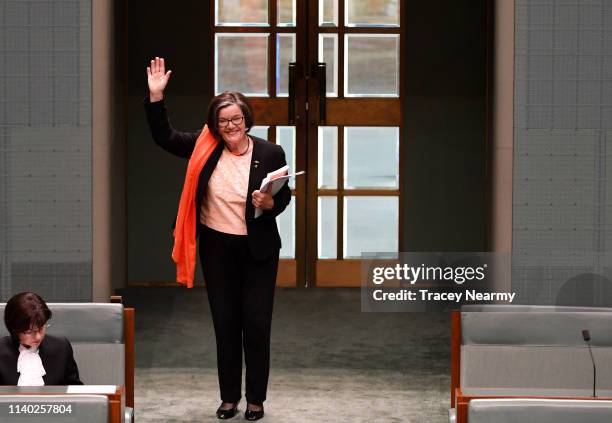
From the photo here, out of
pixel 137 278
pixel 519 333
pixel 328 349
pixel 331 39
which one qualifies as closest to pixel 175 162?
pixel 137 278

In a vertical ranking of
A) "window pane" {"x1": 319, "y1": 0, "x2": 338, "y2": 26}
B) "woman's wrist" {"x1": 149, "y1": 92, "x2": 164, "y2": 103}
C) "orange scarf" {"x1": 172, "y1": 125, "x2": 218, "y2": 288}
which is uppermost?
"window pane" {"x1": 319, "y1": 0, "x2": 338, "y2": 26}

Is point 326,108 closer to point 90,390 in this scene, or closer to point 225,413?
point 225,413

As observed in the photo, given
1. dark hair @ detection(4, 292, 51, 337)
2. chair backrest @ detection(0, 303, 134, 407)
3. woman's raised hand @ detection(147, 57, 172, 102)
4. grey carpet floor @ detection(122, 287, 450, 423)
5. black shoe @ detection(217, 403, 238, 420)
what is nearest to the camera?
dark hair @ detection(4, 292, 51, 337)

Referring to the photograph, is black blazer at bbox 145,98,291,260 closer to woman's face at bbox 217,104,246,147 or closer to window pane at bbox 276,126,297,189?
woman's face at bbox 217,104,246,147

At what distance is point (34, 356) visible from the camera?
4285mm

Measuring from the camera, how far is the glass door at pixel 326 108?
906 cm

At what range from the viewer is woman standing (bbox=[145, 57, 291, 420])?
5289 mm

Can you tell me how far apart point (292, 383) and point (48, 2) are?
2.28 meters

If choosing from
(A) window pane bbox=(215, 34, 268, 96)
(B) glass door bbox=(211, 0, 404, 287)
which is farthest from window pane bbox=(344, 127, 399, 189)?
(A) window pane bbox=(215, 34, 268, 96)

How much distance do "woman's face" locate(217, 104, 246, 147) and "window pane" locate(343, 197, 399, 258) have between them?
3.94 meters

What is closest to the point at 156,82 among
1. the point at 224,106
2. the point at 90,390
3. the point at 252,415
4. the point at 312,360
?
the point at 224,106

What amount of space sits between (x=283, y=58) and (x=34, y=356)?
5.14 metres

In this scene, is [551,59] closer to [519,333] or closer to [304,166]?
[519,333]

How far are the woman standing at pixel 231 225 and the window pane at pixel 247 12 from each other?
12.4ft
